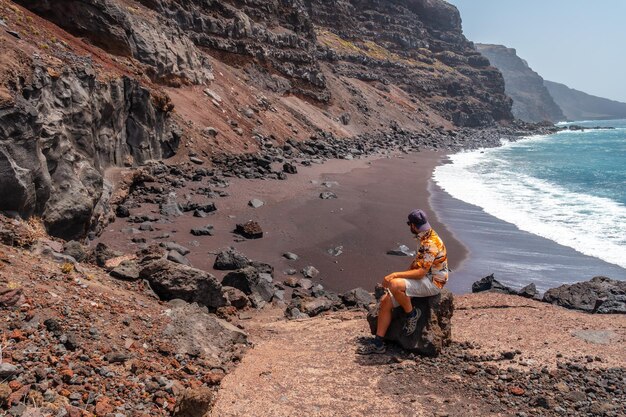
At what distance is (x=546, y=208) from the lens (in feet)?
75.6

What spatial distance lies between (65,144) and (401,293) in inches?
334

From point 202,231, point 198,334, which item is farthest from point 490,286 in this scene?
point 202,231

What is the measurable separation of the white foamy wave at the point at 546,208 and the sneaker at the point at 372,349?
11.0 meters

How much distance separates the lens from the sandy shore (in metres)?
12.9

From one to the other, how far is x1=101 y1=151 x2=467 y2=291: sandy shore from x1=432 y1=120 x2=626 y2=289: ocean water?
1.27 metres

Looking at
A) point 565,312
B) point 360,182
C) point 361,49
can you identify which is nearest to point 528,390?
point 565,312

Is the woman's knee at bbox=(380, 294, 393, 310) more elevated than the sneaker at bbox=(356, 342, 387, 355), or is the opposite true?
the woman's knee at bbox=(380, 294, 393, 310)

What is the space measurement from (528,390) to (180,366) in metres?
4.08

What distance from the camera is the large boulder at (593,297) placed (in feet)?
30.4

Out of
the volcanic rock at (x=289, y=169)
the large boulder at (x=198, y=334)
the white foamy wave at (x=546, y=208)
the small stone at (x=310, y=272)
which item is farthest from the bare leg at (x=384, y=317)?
the volcanic rock at (x=289, y=169)

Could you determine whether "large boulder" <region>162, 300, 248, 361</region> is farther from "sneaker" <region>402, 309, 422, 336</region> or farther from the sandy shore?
the sandy shore

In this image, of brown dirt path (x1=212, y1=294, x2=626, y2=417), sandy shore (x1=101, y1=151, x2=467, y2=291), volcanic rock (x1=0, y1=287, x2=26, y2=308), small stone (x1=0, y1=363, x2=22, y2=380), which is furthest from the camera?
sandy shore (x1=101, y1=151, x2=467, y2=291)

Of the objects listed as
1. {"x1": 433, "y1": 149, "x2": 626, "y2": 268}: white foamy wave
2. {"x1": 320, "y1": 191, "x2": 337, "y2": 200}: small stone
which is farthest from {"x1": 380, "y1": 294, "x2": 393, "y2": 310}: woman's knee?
{"x1": 320, "y1": 191, "x2": 337, "y2": 200}: small stone

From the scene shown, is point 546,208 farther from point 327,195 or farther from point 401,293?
point 401,293
